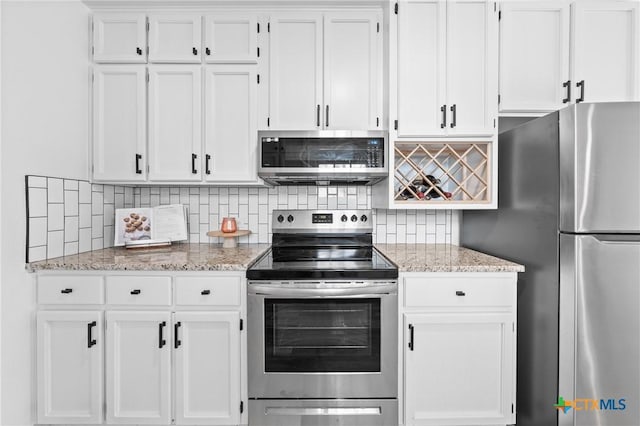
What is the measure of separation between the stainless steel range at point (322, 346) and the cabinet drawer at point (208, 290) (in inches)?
3.4

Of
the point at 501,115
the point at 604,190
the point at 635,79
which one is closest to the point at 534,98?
the point at 501,115

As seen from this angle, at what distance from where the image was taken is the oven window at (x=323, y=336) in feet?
5.71

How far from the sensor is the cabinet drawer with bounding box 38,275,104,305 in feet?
5.71

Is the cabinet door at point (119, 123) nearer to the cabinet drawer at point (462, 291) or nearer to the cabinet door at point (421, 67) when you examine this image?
the cabinet door at point (421, 67)

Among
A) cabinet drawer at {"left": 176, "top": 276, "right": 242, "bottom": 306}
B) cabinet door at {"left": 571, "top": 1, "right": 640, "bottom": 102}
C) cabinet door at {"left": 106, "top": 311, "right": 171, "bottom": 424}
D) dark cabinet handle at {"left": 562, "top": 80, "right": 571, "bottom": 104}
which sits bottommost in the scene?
cabinet door at {"left": 106, "top": 311, "right": 171, "bottom": 424}

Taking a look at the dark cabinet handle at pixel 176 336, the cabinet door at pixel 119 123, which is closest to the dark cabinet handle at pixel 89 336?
the dark cabinet handle at pixel 176 336

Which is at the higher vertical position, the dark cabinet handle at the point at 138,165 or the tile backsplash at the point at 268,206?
the dark cabinet handle at the point at 138,165

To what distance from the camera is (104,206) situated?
2.35m

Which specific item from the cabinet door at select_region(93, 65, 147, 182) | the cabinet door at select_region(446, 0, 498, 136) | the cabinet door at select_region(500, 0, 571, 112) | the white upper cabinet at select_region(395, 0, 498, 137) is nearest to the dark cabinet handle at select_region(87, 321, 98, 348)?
the cabinet door at select_region(93, 65, 147, 182)

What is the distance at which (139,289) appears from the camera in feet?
5.70

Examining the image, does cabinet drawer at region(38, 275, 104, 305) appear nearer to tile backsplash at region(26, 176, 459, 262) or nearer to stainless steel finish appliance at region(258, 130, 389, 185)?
tile backsplash at region(26, 176, 459, 262)

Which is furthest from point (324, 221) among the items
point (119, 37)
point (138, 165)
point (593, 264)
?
point (119, 37)

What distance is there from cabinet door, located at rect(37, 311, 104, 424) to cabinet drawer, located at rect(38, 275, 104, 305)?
6 cm

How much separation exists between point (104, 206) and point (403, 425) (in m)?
2.24
